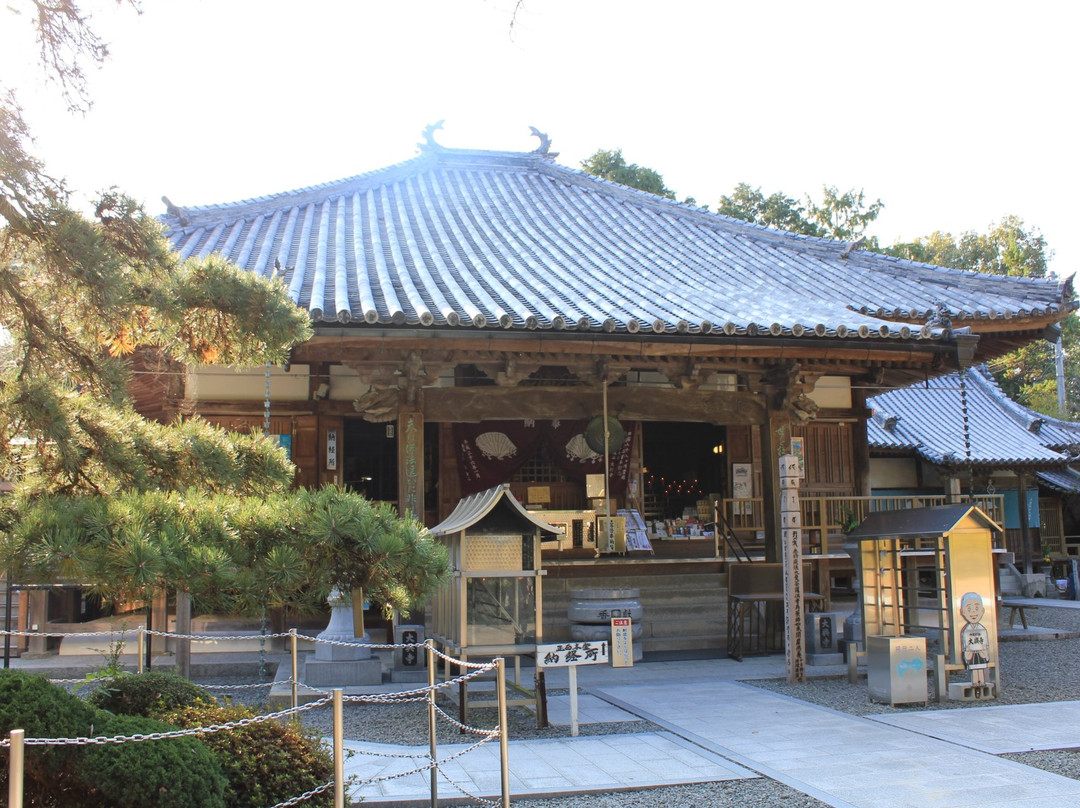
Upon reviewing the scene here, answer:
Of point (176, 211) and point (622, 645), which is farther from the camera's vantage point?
point (176, 211)

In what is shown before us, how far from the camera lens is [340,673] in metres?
8.80

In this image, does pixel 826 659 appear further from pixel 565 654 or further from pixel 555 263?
pixel 555 263

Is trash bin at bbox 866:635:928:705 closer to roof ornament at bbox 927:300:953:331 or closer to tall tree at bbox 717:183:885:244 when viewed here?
roof ornament at bbox 927:300:953:331

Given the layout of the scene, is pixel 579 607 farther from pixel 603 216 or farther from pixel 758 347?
pixel 603 216

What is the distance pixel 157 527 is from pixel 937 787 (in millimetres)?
4675

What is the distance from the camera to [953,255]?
36562 mm

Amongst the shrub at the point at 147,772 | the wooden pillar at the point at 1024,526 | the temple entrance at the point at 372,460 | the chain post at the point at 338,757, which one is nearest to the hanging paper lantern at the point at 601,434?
the temple entrance at the point at 372,460

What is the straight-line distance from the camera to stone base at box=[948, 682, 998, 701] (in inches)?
Result: 326

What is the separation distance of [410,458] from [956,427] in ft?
49.4

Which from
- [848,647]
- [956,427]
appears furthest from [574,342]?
[956,427]

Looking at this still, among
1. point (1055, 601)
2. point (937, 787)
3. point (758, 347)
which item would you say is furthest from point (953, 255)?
point (937, 787)

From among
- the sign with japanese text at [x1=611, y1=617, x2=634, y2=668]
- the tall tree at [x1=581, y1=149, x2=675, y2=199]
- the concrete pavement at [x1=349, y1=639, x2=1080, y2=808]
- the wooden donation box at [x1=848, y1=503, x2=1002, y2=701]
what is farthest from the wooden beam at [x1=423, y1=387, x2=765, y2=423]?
the tall tree at [x1=581, y1=149, x2=675, y2=199]

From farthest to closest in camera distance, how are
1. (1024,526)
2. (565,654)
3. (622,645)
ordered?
1. (1024,526)
2. (622,645)
3. (565,654)

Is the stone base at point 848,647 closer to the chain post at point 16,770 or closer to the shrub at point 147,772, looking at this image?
the shrub at point 147,772
